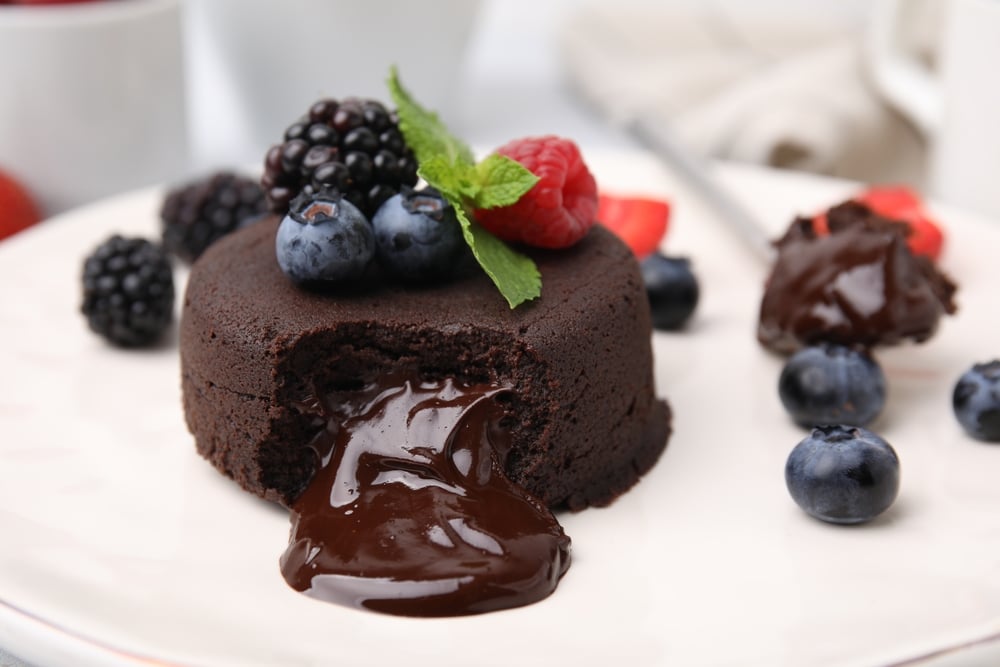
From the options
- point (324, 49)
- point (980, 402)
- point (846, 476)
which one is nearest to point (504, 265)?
point (846, 476)

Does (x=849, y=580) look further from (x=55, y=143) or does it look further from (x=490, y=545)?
(x=55, y=143)

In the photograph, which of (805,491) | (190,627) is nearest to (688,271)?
(805,491)

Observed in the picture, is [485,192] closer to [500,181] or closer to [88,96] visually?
[500,181]

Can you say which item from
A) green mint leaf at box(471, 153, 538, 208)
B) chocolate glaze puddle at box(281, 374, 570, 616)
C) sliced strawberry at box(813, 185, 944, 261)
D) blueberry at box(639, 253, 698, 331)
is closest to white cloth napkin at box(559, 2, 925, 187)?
sliced strawberry at box(813, 185, 944, 261)

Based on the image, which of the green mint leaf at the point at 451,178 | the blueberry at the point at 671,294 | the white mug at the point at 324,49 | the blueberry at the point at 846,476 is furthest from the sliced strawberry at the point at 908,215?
the white mug at the point at 324,49

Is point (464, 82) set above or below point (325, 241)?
below

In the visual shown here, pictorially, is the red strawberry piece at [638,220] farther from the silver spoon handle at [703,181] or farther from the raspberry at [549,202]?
the raspberry at [549,202]

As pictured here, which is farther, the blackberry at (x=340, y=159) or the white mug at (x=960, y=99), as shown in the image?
the white mug at (x=960, y=99)
